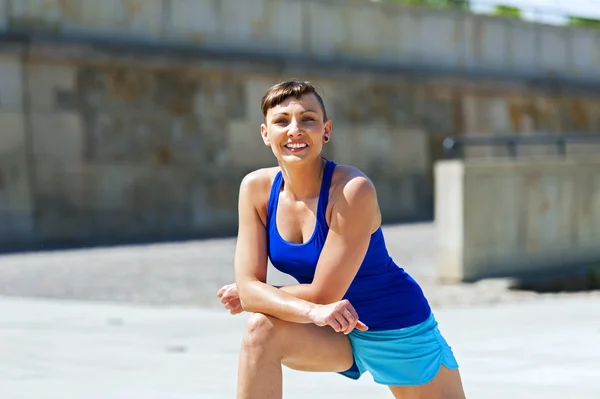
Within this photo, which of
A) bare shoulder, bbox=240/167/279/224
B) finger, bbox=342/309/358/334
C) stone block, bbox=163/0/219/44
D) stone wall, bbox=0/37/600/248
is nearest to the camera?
finger, bbox=342/309/358/334

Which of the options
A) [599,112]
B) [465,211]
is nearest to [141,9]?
[465,211]

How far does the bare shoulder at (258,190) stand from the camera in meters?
3.46

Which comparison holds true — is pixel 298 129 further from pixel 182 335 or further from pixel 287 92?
pixel 182 335

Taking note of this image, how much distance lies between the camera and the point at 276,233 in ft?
11.1

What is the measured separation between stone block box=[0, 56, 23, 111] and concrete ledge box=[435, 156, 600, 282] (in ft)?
17.5

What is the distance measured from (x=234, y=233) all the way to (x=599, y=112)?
9144 millimetres

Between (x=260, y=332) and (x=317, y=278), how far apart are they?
0.78ft

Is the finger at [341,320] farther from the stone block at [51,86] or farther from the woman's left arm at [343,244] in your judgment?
the stone block at [51,86]

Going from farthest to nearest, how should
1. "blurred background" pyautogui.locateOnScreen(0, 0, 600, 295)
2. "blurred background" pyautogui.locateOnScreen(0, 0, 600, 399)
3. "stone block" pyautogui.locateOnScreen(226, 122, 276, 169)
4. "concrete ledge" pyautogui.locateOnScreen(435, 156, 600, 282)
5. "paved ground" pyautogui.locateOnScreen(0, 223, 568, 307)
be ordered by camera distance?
"stone block" pyautogui.locateOnScreen(226, 122, 276, 169)
"blurred background" pyautogui.locateOnScreen(0, 0, 600, 295)
"concrete ledge" pyautogui.locateOnScreen(435, 156, 600, 282)
"paved ground" pyautogui.locateOnScreen(0, 223, 568, 307)
"blurred background" pyautogui.locateOnScreen(0, 0, 600, 399)

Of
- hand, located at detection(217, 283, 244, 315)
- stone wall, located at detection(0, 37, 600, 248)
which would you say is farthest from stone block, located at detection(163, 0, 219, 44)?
hand, located at detection(217, 283, 244, 315)

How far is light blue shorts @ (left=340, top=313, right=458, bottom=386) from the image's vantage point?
3.39m

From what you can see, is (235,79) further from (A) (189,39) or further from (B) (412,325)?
(B) (412,325)

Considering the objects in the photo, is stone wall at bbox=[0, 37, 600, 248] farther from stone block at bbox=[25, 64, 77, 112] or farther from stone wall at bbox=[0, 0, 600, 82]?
stone wall at bbox=[0, 0, 600, 82]

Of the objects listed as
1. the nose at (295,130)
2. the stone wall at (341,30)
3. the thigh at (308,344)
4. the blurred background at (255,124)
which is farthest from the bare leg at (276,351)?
the stone wall at (341,30)
